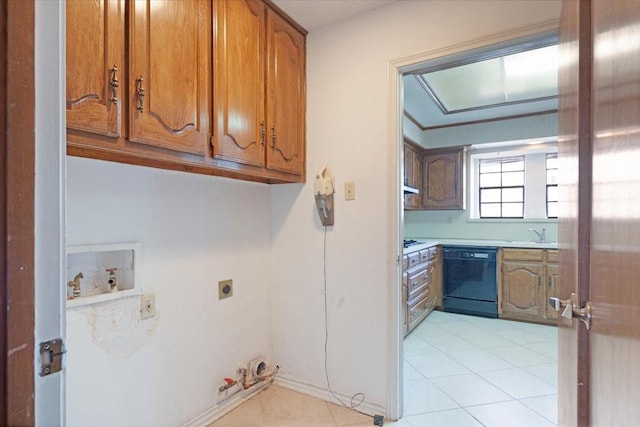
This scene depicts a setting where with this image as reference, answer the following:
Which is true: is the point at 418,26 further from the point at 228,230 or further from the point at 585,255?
the point at 228,230

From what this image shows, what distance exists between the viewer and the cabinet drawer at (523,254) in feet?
11.9

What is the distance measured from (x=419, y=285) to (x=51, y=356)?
334cm

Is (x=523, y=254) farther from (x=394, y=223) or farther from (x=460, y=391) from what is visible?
(x=394, y=223)

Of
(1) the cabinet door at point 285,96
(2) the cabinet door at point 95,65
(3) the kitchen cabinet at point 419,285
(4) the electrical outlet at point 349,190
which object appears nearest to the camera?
(2) the cabinet door at point 95,65

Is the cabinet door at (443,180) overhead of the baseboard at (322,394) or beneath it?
overhead

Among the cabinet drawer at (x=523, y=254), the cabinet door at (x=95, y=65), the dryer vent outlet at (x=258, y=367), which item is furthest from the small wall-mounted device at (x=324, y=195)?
the cabinet drawer at (x=523, y=254)

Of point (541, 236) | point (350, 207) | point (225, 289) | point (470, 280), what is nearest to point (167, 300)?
point (225, 289)

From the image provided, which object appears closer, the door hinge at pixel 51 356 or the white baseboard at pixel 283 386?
the door hinge at pixel 51 356

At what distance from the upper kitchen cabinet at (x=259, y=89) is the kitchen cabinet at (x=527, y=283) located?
2.94 meters

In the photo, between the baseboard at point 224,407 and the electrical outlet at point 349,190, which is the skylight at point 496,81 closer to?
the electrical outlet at point 349,190

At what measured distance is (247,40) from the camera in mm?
1724

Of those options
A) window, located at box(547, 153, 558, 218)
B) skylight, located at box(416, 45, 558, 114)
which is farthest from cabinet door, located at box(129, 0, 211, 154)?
window, located at box(547, 153, 558, 218)

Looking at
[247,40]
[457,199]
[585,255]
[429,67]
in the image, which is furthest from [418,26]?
[457,199]

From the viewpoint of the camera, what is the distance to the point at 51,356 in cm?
46
